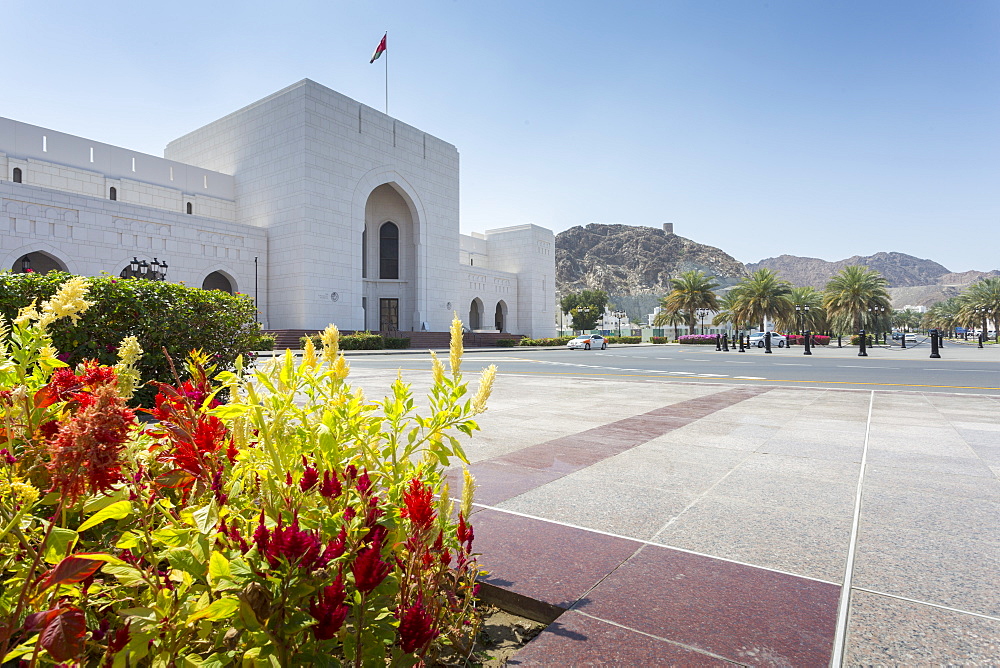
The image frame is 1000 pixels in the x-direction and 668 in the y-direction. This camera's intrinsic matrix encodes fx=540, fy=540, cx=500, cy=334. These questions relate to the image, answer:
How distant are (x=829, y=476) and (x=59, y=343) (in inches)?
310

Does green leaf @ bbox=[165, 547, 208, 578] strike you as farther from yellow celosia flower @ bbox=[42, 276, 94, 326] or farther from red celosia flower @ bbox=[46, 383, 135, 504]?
yellow celosia flower @ bbox=[42, 276, 94, 326]

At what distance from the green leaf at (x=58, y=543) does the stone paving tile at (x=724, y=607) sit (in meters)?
1.66

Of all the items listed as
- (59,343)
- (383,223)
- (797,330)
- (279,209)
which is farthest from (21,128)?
(797,330)

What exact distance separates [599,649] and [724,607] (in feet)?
2.04

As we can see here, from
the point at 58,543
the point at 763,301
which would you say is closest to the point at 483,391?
the point at 58,543

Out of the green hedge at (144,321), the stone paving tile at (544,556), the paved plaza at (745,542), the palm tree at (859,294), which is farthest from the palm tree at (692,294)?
the stone paving tile at (544,556)

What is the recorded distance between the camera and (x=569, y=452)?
16.6ft

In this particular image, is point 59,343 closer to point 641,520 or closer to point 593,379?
point 641,520

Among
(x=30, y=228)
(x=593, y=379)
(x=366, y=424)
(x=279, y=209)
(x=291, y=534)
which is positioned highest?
(x=279, y=209)

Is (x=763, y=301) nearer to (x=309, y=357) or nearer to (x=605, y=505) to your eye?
(x=605, y=505)

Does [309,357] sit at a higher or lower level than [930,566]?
higher

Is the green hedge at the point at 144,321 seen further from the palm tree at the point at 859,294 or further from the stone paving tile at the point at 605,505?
the palm tree at the point at 859,294

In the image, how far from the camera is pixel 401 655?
1.36m

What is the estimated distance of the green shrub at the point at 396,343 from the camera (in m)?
38.1
